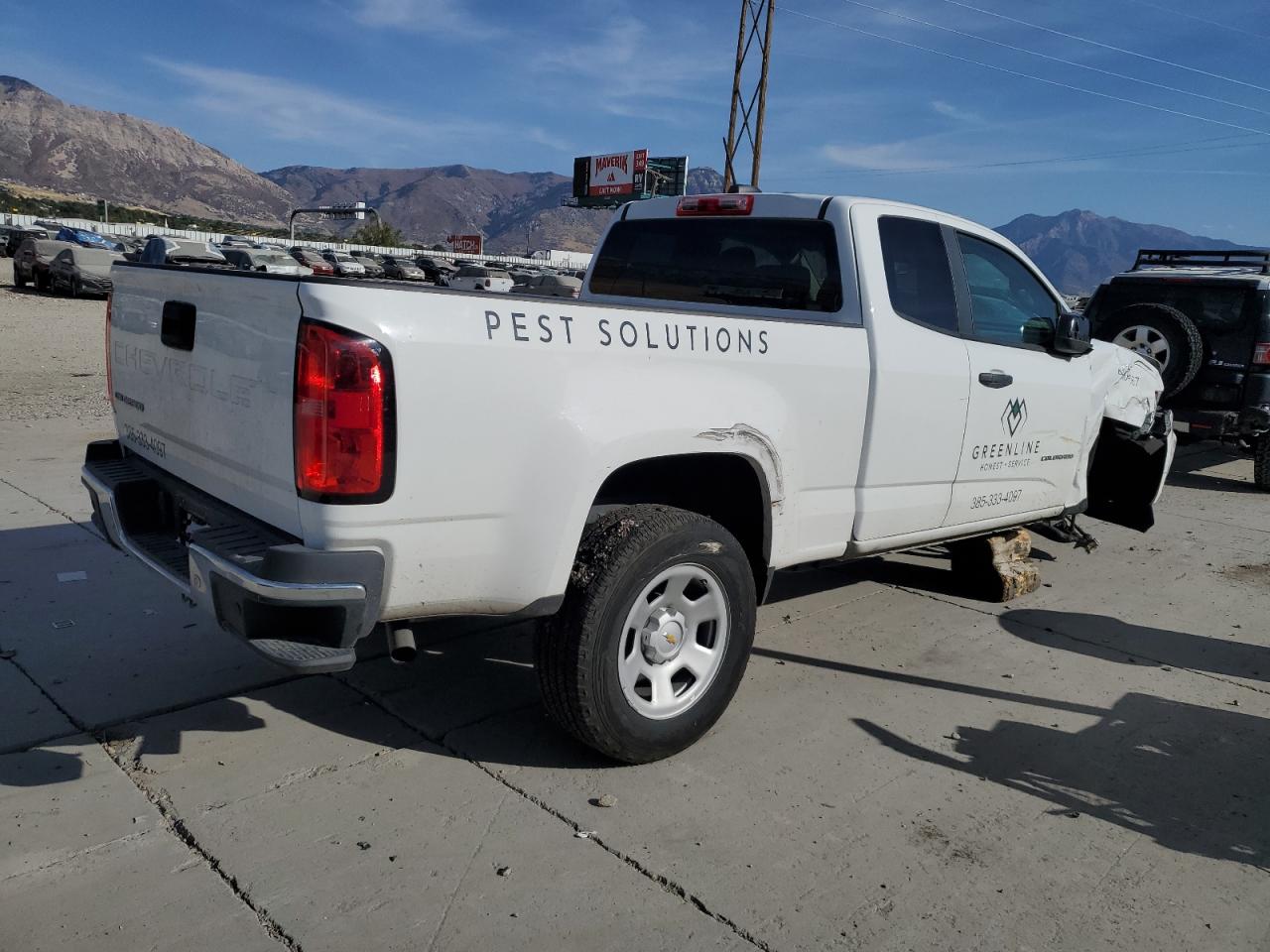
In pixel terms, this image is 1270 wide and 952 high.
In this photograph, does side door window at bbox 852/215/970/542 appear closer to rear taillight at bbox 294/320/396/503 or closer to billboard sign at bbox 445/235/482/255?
rear taillight at bbox 294/320/396/503

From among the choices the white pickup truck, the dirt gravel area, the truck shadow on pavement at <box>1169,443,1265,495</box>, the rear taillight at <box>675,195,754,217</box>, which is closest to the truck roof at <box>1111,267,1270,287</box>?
the truck shadow on pavement at <box>1169,443,1265,495</box>

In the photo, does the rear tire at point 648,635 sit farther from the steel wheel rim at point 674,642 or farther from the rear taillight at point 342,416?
the rear taillight at point 342,416

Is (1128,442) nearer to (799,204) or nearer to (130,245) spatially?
(799,204)

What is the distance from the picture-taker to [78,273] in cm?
2417

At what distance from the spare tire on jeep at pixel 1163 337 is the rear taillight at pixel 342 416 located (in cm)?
775

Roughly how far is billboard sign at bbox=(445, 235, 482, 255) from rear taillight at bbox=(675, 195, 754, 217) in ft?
322

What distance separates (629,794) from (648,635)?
523 mm

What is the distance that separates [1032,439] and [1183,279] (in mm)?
5631

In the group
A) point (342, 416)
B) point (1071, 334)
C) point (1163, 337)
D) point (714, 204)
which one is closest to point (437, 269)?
point (1163, 337)

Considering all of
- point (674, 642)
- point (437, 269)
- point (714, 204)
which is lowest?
point (674, 642)

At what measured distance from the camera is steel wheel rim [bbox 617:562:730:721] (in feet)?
10.8

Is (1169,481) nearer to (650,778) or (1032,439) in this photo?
(1032,439)

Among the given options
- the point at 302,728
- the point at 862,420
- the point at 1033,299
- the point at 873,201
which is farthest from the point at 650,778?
the point at 1033,299

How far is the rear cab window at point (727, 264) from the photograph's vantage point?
13.7 ft
